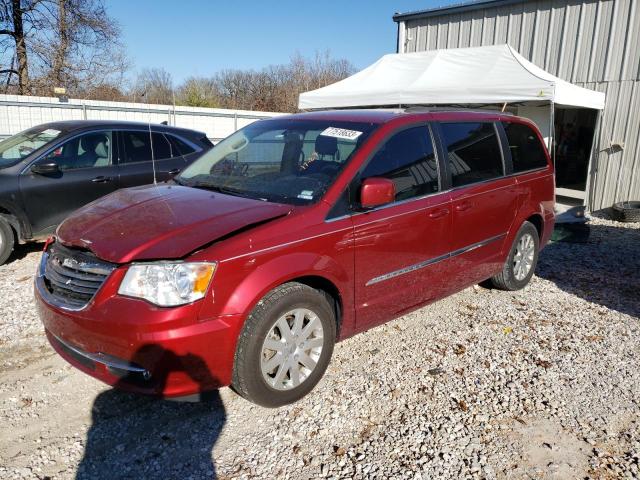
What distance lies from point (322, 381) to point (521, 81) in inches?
278

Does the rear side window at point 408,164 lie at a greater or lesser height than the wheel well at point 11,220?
greater

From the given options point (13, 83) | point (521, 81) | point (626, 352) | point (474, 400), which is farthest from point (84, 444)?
point (13, 83)

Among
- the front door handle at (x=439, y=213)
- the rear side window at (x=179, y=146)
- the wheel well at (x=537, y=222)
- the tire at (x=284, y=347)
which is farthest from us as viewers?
the rear side window at (x=179, y=146)

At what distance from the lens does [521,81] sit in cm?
841

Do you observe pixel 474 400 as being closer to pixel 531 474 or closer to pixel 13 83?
pixel 531 474

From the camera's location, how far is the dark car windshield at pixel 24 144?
602 cm

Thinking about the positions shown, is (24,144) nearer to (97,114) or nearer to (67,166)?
(67,166)

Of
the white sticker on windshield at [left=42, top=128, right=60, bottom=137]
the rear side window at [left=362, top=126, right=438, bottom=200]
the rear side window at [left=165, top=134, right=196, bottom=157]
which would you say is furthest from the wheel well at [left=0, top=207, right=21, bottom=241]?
the rear side window at [left=362, top=126, right=438, bottom=200]

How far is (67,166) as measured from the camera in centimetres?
615

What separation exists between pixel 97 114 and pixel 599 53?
11.5 m

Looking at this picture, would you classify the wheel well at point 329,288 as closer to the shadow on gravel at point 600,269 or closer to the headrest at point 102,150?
the shadow on gravel at point 600,269

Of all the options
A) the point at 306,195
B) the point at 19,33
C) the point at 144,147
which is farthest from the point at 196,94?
the point at 306,195

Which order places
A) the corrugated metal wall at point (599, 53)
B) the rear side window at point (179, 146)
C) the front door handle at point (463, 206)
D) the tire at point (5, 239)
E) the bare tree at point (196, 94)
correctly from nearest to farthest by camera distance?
the front door handle at point (463, 206) < the tire at point (5, 239) < the rear side window at point (179, 146) < the corrugated metal wall at point (599, 53) < the bare tree at point (196, 94)

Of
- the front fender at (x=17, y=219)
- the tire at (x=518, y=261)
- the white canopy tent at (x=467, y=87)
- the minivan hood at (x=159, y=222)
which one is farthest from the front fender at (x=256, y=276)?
the white canopy tent at (x=467, y=87)
